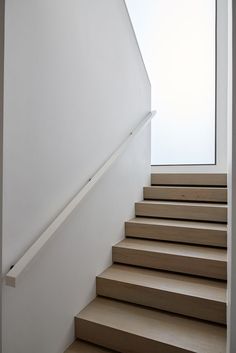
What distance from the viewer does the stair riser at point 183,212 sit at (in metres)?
2.36

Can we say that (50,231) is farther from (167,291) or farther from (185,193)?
(185,193)

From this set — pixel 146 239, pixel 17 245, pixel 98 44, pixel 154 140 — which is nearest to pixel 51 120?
pixel 17 245

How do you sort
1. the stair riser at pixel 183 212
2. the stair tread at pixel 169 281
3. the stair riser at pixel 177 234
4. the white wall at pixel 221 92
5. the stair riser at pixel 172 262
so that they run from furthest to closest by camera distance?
the white wall at pixel 221 92
the stair riser at pixel 183 212
the stair riser at pixel 177 234
the stair riser at pixel 172 262
the stair tread at pixel 169 281

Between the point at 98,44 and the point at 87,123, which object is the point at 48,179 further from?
the point at 98,44

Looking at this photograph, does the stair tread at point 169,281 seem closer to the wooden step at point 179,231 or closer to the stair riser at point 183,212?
the wooden step at point 179,231

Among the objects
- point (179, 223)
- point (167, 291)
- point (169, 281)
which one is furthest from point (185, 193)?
point (167, 291)

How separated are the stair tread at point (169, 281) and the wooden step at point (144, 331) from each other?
17 cm

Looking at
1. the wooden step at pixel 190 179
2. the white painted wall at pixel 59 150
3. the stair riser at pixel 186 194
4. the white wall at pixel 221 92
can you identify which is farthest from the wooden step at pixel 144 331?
the white wall at pixel 221 92

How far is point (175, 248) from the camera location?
86.4 inches

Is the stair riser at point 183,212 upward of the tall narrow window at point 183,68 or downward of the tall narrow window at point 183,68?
downward

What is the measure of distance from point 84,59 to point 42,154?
87 cm

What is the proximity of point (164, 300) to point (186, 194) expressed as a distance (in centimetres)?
122

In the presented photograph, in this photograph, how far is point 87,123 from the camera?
1.96 metres

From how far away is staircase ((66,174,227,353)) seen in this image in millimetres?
1625
